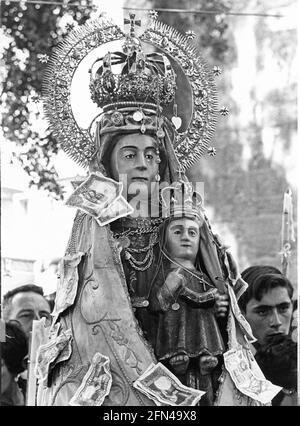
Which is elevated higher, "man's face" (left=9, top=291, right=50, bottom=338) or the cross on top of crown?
the cross on top of crown

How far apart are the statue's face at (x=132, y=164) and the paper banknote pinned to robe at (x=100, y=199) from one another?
0.14 meters

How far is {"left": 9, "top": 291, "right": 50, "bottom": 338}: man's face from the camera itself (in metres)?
9.92

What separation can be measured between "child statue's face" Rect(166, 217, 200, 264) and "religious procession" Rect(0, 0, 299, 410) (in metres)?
0.01

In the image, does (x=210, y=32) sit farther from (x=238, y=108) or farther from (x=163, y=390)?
(x=163, y=390)

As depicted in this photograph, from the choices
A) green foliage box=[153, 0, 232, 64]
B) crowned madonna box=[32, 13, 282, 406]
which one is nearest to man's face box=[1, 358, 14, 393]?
crowned madonna box=[32, 13, 282, 406]

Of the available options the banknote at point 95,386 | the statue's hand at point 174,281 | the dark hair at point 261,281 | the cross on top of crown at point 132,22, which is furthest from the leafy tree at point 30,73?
the banknote at point 95,386

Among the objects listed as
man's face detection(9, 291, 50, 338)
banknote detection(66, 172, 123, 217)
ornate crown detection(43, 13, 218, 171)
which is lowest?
man's face detection(9, 291, 50, 338)

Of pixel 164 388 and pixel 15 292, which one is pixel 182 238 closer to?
pixel 164 388

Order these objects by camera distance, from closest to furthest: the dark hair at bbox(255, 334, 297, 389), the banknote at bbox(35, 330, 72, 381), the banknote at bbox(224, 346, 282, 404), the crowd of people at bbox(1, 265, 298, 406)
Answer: the banknote at bbox(35, 330, 72, 381)
the banknote at bbox(224, 346, 282, 404)
the crowd of people at bbox(1, 265, 298, 406)
the dark hair at bbox(255, 334, 297, 389)

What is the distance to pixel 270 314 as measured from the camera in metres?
10.1

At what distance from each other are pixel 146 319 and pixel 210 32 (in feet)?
7.34

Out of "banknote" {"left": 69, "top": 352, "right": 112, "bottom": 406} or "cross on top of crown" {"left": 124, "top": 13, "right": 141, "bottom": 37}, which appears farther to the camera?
"cross on top of crown" {"left": 124, "top": 13, "right": 141, "bottom": 37}

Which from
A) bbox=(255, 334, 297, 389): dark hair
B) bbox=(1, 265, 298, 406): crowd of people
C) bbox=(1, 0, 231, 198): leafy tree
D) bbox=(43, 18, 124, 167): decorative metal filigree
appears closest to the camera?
bbox=(43, 18, 124, 167): decorative metal filigree

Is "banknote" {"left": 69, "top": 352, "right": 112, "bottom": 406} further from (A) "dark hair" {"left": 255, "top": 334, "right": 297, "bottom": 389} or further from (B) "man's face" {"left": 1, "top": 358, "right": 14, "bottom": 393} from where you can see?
(A) "dark hair" {"left": 255, "top": 334, "right": 297, "bottom": 389}
